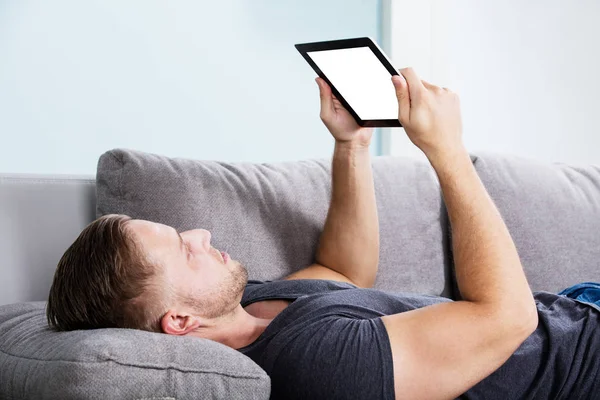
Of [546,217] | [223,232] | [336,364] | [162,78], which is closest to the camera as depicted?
[336,364]

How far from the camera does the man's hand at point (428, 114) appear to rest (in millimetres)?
1467

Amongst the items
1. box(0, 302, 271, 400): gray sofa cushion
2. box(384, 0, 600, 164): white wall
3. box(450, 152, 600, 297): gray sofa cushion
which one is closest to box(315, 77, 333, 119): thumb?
box(450, 152, 600, 297): gray sofa cushion

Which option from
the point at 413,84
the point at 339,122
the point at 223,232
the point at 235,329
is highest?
the point at 413,84

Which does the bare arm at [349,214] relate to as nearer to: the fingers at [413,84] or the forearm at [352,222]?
the forearm at [352,222]

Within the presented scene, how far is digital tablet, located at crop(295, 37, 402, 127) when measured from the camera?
1547 millimetres

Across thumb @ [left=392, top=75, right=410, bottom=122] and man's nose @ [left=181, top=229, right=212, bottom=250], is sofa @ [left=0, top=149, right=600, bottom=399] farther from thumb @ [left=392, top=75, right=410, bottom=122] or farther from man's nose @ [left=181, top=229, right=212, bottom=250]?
thumb @ [left=392, top=75, right=410, bottom=122]

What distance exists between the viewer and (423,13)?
306 centimetres

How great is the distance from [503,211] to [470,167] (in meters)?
0.73

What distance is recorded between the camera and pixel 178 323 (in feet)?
4.66

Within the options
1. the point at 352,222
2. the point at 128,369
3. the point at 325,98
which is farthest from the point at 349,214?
the point at 128,369

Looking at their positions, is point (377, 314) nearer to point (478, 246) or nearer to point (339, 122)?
point (478, 246)

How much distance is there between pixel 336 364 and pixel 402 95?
515 millimetres

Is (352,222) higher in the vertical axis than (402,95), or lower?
lower

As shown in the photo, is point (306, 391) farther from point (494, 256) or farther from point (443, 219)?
point (443, 219)
